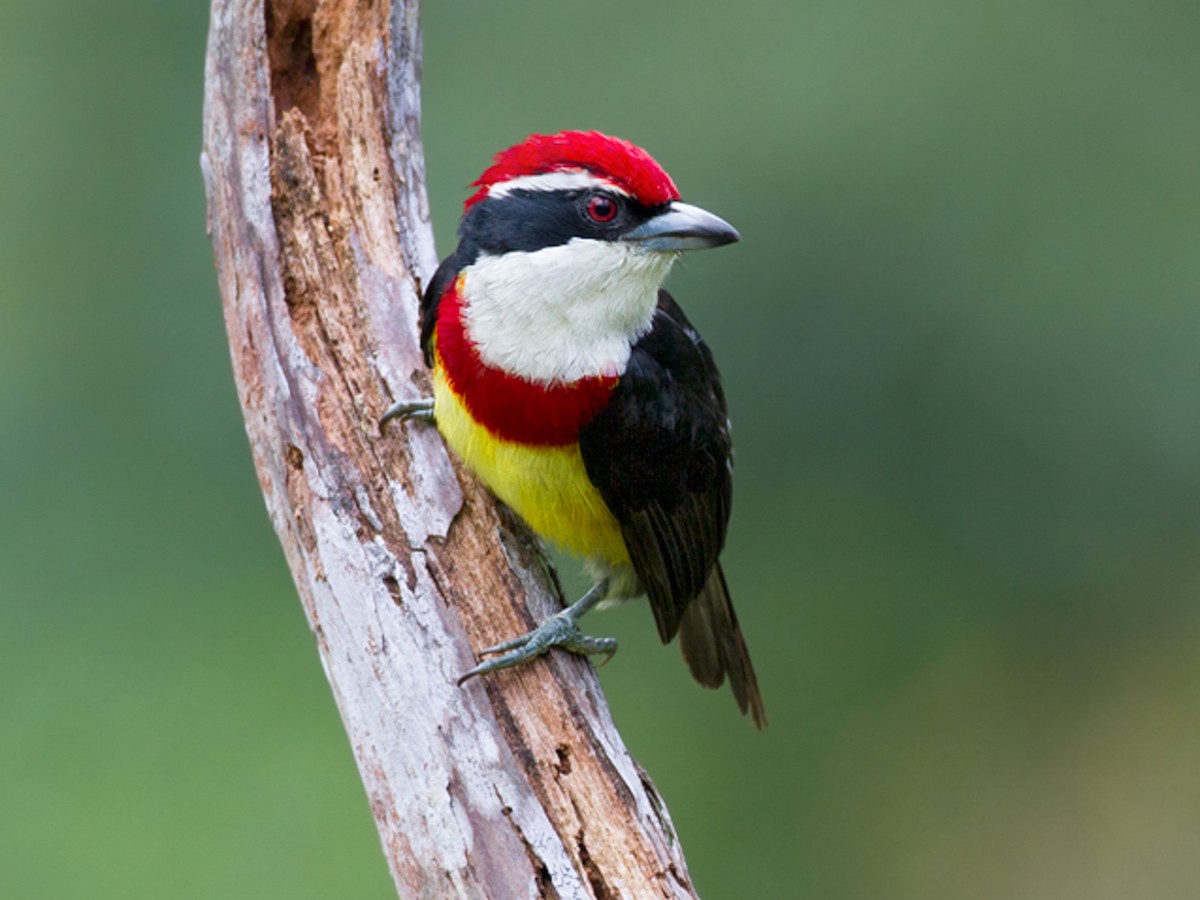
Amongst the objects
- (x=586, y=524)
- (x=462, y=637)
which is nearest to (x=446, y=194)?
(x=586, y=524)

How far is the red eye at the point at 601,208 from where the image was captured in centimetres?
341

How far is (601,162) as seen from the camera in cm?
341

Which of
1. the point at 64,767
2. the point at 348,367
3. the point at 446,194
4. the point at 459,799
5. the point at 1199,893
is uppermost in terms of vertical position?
the point at 446,194

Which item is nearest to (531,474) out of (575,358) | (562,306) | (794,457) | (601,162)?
(575,358)

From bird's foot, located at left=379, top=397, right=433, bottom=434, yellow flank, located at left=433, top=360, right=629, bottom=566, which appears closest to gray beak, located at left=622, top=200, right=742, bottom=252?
yellow flank, located at left=433, top=360, right=629, bottom=566

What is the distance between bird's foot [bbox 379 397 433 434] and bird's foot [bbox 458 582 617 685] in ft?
2.01

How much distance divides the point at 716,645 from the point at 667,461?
838 mm

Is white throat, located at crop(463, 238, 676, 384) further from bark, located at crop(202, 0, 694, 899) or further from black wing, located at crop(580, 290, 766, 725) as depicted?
bark, located at crop(202, 0, 694, 899)

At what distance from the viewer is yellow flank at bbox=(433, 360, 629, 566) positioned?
3.48 m

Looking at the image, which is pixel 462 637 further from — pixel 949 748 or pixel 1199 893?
pixel 1199 893

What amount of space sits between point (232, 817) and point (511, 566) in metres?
2.17

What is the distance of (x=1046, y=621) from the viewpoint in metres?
5.47

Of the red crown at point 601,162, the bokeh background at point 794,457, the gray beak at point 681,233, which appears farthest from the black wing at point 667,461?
the bokeh background at point 794,457

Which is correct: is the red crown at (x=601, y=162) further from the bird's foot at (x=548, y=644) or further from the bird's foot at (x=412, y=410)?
the bird's foot at (x=548, y=644)
